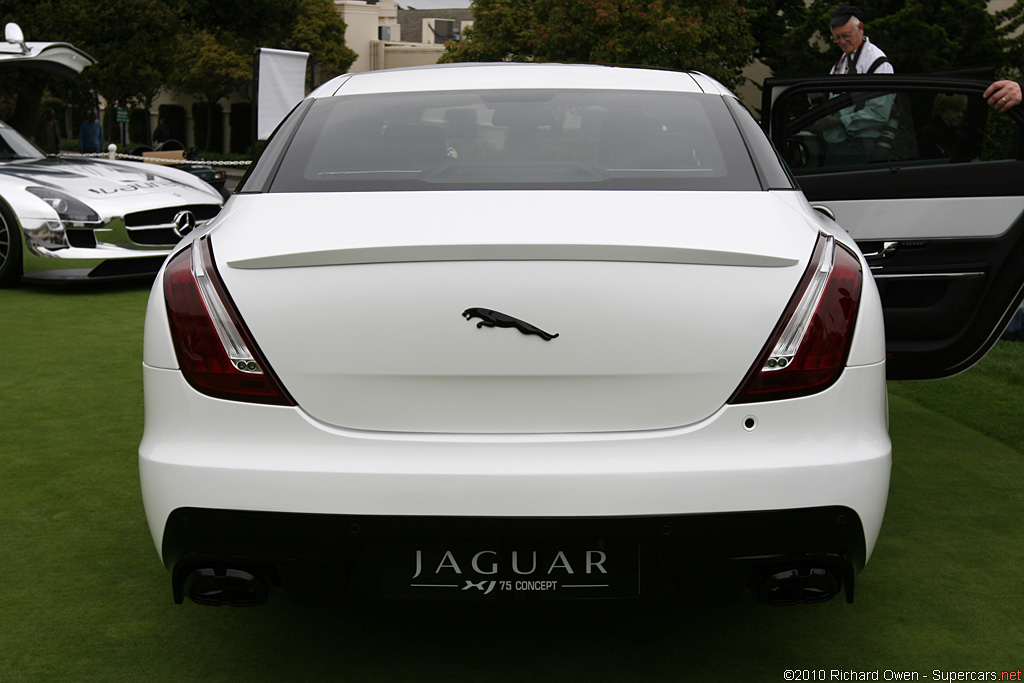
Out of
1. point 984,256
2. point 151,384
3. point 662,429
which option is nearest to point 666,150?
point 662,429

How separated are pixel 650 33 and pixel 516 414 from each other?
29097 mm

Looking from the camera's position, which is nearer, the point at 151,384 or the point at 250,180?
the point at 151,384

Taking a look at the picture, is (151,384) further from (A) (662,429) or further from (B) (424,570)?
(A) (662,429)

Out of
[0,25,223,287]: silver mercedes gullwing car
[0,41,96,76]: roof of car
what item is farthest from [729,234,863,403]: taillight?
[0,41,96,76]: roof of car

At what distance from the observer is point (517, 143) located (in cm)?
333

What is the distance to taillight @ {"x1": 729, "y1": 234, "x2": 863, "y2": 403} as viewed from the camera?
251 cm

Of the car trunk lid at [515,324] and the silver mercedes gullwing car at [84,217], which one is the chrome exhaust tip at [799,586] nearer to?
the car trunk lid at [515,324]

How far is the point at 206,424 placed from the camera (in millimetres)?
2561

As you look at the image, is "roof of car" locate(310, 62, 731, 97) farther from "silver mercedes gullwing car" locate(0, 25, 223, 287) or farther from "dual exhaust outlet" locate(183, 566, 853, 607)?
"silver mercedes gullwing car" locate(0, 25, 223, 287)

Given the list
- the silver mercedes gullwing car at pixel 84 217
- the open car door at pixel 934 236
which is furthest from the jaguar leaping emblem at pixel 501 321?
the silver mercedes gullwing car at pixel 84 217

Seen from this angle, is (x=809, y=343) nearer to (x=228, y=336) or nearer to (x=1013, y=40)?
(x=228, y=336)

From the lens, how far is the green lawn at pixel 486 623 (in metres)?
3.01

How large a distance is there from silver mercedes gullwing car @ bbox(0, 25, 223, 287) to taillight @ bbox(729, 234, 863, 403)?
26.1 feet

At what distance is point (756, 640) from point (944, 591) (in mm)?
708
